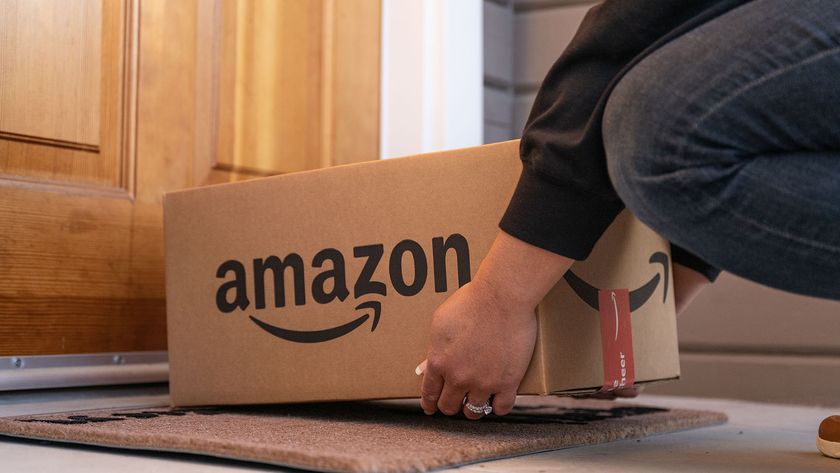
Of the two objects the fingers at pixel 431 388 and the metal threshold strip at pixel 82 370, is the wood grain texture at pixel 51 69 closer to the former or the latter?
the metal threshold strip at pixel 82 370

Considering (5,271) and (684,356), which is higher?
(5,271)

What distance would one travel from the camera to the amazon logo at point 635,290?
0.83 meters

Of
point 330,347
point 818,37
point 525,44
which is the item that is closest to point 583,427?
point 330,347

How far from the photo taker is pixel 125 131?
1.26m

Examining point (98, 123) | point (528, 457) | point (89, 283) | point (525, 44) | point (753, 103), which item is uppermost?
point (525, 44)

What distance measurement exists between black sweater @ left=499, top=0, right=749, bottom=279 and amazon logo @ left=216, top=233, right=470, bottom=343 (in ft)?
0.57

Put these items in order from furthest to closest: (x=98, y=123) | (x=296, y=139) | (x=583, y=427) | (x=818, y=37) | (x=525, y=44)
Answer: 1. (x=525, y=44)
2. (x=296, y=139)
3. (x=98, y=123)
4. (x=583, y=427)
5. (x=818, y=37)

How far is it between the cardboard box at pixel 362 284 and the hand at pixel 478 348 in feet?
0.09

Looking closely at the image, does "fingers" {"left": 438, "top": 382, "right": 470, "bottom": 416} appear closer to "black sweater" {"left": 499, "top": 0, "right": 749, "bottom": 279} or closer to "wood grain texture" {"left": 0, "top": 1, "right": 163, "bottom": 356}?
"black sweater" {"left": 499, "top": 0, "right": 749, "bottom": 279}

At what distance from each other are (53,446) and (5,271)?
0.37 metres

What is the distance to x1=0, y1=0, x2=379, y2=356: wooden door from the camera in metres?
1.15

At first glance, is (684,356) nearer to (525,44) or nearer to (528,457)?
(525,44)

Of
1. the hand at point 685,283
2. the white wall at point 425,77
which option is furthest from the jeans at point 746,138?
the white wall at point 425,77

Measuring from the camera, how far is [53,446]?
0.84 m
